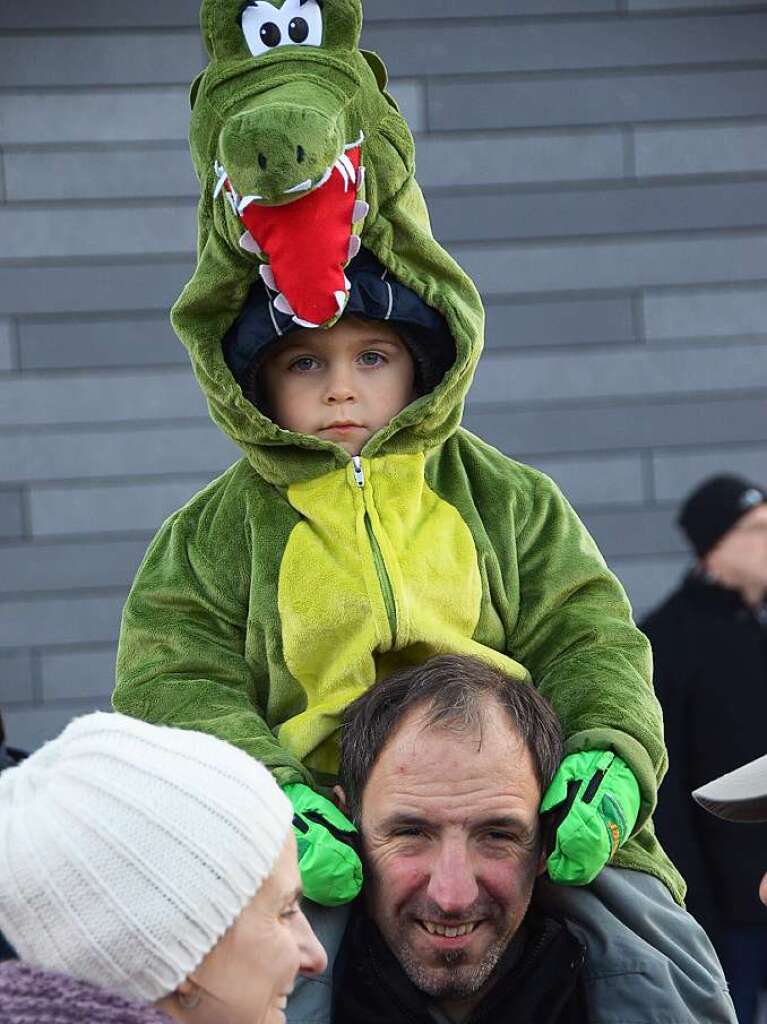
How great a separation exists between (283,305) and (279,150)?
10.0 inches

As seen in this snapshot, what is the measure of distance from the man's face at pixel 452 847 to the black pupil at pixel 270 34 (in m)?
1.06

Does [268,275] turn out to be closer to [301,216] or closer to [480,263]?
[301,216]

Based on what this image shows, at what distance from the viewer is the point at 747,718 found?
17.2 ft

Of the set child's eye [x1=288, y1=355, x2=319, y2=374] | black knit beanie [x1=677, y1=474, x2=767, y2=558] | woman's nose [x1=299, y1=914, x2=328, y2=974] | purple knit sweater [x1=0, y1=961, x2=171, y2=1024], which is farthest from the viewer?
black knit beanie [x1=677, y1=474, x2=767, y2=558]

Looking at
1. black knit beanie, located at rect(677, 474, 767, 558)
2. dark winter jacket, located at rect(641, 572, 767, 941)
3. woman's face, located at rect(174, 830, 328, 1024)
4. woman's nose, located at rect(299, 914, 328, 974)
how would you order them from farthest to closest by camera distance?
black knit beanie, located at rect(677, 474, 767, 558)
dark winter jacket, located at rect(641, 572, 767, 941)
woman's nose, located at rect(299, 914, 328, 974)
woman's face, located at rect(174, 830, 328, 1024)

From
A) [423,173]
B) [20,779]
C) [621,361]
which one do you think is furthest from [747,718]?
[20,779]

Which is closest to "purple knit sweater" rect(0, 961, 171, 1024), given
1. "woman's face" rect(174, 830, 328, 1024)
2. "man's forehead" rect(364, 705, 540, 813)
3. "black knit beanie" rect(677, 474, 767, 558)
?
"woman's face" rect(174, 830, 328, 1024)

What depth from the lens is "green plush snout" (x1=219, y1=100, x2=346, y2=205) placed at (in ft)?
8.86

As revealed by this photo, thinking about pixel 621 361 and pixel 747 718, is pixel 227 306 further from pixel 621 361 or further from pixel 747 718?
pixel 621 361

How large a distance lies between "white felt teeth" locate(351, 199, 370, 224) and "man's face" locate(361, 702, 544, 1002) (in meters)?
0.75

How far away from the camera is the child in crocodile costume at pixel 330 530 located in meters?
2.79

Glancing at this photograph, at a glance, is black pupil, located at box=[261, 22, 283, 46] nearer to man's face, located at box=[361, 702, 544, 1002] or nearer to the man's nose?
man's face, located at box=[361, 702, 544, 1002]

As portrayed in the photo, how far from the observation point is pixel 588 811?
2654 millimetres

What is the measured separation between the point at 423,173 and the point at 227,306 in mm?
4407
